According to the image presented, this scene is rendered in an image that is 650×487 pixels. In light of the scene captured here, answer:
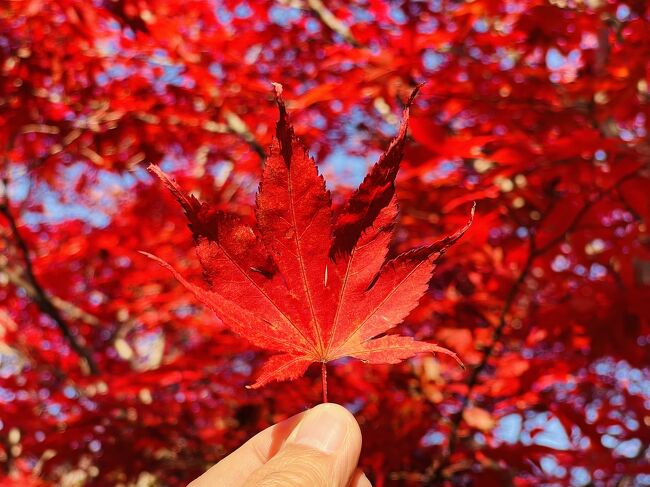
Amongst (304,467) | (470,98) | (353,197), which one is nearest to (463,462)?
(470,98)

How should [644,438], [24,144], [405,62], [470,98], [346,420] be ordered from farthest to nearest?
1. [24,144]
2. [405,62]
3. [470,98]
4. [644,438]
5. [346,420]

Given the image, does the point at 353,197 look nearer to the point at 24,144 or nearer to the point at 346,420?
the point at 346,420

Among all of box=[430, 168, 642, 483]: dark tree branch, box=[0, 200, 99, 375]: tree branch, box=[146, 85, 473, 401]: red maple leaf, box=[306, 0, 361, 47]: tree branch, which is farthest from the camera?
box=[306, 0, 361, 47]: tree branch

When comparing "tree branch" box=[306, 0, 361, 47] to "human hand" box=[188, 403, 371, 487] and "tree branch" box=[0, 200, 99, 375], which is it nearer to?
"tree branch" box=[0, 200, 99, 375]

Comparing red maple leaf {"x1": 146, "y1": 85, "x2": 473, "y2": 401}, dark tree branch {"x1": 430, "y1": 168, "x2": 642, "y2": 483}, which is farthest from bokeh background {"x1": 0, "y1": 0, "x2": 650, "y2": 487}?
red maple leaf {"x1": 146, "y1": 85, "x2": 473, "y2": 401}

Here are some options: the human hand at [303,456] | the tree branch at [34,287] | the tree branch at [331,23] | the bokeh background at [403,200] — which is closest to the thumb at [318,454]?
the human hand at [303,456]

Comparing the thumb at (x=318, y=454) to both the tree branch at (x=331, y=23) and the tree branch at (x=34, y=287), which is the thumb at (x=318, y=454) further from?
the tree branch at (x=331, y=23)

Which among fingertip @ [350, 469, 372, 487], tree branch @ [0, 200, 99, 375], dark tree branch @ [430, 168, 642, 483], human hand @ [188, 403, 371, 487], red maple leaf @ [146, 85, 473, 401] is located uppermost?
red maple leaf @ [146, 85, 473, 401]
